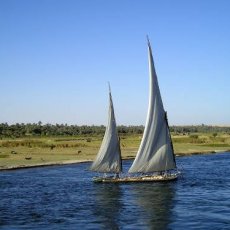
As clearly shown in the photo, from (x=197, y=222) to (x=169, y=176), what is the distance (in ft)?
82.5

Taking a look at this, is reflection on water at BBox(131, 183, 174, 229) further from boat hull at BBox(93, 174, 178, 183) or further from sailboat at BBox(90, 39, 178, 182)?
sailboat at BBox(90, 39, 178, 182)

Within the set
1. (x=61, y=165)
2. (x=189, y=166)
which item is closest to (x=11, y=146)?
(x=61, y=165)

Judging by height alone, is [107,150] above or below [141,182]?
above

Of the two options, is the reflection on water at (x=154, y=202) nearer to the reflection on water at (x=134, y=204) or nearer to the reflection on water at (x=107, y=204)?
the reflection on water at (x=134, y=204)

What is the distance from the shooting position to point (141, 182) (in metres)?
62.3

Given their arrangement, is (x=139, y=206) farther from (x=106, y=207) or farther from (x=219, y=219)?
(x=219, y=219)

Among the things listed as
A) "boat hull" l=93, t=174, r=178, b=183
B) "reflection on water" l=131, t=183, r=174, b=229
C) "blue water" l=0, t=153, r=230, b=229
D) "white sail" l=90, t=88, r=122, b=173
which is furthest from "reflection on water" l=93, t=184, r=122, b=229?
"white sail" l=90, t=88, r=122, b=173

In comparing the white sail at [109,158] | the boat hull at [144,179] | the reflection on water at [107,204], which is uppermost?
the white sail at [109,158]

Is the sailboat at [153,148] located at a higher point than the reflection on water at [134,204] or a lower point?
higher

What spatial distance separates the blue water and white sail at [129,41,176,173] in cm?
285

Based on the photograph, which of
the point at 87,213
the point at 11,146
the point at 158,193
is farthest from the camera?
the point at 11,146

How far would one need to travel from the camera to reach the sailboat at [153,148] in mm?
62688

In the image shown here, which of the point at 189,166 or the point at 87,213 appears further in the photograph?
the point at 189,166

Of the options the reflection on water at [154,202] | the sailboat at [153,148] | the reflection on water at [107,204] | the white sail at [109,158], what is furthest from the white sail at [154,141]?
the reflection on water at [107,204]
